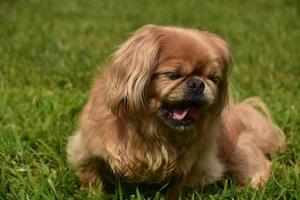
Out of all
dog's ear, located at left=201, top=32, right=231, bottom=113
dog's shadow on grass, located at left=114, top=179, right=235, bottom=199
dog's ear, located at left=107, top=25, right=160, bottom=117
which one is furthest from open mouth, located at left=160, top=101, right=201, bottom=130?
dog's shadow on grass, located at left=114, top=179, right=235, bottom=199

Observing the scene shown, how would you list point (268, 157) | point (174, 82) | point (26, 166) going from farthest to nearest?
point (268, 157)
point (26, 166)
point (174, 82)

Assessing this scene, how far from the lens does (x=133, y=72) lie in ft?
10.9

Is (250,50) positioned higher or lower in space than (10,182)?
lower

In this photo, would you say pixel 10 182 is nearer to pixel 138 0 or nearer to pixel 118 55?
pixel 118 55

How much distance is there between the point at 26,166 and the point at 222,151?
123 centimetres

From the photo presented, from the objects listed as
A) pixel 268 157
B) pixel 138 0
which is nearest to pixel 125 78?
pixel 268 157

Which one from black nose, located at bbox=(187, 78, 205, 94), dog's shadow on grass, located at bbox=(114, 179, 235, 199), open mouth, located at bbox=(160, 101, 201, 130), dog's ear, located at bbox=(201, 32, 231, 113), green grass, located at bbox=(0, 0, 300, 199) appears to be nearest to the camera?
black nose, located at bbox=(187, 78, 205, 94)

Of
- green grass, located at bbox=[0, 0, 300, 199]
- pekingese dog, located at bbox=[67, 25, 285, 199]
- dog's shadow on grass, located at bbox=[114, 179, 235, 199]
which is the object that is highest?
pekingese dog, located at bbox=[67, 25, 285, 199]

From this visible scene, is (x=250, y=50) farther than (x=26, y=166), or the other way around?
(x=250, y=50)

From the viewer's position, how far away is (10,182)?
3.70 m

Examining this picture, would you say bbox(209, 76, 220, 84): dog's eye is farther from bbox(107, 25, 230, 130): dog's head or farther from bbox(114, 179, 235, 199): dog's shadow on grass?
bbox(114, 179, 235, 199): dog's shadow on grass

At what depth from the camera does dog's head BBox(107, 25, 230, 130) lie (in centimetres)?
329

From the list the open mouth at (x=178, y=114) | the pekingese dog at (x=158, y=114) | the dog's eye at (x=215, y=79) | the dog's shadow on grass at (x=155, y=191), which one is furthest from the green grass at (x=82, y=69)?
the dog's eye at (x=215, y=79)

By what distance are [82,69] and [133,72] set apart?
→ 9.95 ft
